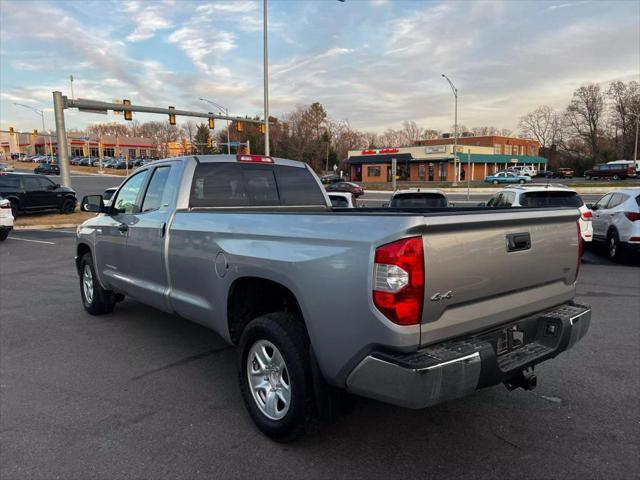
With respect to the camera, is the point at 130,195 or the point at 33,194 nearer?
the point at 130,195

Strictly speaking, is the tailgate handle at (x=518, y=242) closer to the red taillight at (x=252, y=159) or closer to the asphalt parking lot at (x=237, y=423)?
the asphalt parking lot at (x=237, y=423)

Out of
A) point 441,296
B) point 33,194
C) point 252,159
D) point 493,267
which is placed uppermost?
point 252,159

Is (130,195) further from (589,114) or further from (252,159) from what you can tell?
(589,114)

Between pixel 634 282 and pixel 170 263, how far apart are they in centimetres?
785

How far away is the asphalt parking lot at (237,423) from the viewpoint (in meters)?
2.90

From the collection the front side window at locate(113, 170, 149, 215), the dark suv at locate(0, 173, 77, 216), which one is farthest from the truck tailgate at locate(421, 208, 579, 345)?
the dark suv at locate(0, 173, 77, 216)

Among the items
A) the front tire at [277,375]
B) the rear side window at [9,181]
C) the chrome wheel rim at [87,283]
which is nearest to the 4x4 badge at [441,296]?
the front tire at [277,375]

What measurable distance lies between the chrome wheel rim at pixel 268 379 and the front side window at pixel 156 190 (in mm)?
1983

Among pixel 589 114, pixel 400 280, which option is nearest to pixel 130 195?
pixel 400 280

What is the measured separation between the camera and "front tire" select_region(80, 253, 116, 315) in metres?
6.06

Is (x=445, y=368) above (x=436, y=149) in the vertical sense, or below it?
below

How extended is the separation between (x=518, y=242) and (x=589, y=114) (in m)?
97.5

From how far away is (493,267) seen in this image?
2.72m

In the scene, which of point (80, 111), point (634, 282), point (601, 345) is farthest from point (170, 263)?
point (80, 111)
